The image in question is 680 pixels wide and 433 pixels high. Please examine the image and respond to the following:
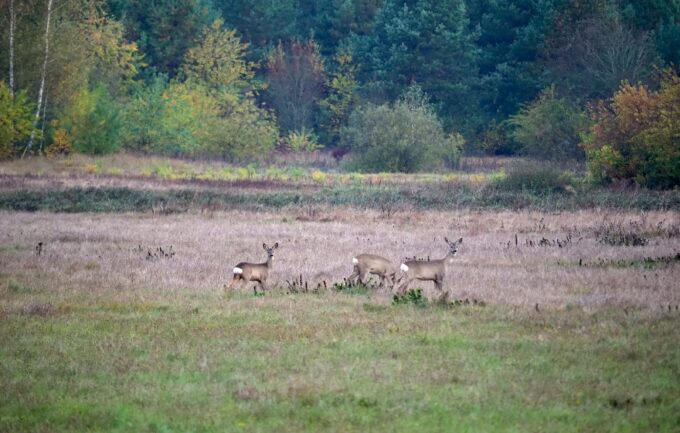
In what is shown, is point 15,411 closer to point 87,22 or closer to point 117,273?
point 117,273

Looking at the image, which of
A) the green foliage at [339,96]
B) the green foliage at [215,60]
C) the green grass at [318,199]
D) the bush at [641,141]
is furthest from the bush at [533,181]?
the green foliage at [339,96]

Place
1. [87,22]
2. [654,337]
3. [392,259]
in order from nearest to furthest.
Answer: [654,337] < [392,259] < [87,22]

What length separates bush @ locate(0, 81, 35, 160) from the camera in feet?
151

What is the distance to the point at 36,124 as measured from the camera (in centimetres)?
4953

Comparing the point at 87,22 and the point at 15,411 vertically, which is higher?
the point at 87,22

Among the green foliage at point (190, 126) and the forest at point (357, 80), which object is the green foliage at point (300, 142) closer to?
the forest at point (357, 80)

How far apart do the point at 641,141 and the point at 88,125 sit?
2679 cm

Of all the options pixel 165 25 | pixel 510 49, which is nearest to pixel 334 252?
pixel 510 49

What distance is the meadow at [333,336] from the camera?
9305 millimetres

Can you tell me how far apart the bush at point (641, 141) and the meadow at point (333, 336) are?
50.1ft

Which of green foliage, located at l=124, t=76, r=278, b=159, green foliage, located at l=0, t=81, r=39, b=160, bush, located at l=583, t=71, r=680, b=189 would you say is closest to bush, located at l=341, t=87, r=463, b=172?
green foliage, located at l=124, t=76, r=278, b=159

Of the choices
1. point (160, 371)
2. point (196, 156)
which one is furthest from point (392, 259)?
point (196, 156)

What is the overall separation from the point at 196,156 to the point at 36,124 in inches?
396

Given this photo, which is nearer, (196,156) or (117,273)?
(117,273)
